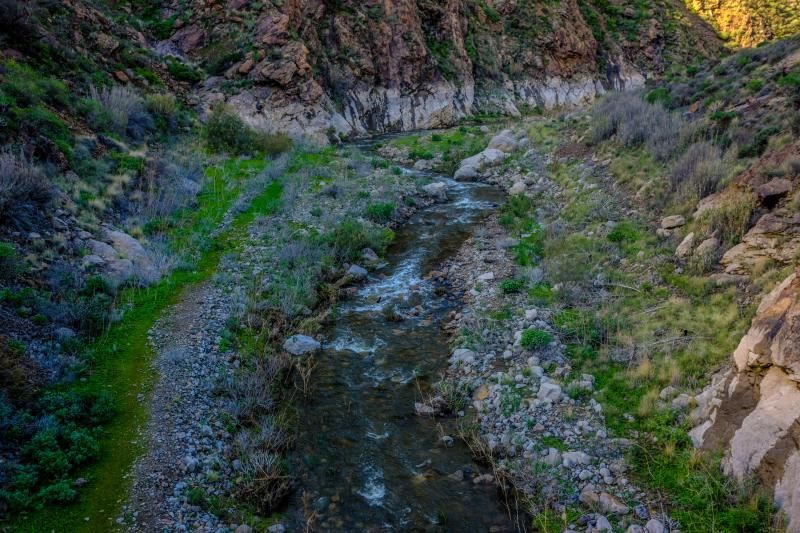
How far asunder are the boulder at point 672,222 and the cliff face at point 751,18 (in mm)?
82965

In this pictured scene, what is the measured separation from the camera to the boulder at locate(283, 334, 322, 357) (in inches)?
396

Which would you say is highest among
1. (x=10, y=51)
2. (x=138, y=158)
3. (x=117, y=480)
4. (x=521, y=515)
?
(x=10, y=51)

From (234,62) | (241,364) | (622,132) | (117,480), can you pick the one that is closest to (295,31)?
(234,62)

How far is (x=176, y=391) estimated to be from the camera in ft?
25.6

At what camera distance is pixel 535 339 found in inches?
364

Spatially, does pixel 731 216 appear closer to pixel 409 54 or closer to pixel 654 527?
pixel 654 527

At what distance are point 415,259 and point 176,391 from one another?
873cm

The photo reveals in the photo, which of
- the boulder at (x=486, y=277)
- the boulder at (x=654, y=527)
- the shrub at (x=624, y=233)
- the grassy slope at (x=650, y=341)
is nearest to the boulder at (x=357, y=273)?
the boulder at (x=486, y=277)

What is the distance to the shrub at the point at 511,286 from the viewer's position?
11.7m

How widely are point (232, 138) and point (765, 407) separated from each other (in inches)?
891

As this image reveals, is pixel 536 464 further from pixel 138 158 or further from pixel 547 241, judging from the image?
pixel 138 158

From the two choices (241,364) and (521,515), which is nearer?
(521,515)

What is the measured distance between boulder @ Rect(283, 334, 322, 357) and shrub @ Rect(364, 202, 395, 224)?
26.1ft

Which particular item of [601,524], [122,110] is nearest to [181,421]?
[601,524]
